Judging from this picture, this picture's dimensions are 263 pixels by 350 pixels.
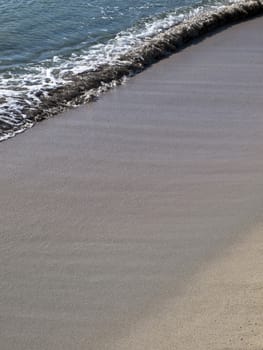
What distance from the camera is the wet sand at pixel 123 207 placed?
179 inches

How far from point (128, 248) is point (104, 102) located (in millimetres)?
3338

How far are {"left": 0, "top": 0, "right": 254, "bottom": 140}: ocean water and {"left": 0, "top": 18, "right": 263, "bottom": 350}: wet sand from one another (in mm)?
799

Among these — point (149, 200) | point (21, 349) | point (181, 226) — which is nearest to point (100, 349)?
point (21, 349)

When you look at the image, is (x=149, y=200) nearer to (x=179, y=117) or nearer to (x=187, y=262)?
(x=187, y=262)

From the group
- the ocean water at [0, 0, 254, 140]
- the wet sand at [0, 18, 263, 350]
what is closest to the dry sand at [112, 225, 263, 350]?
the wet sand at [0, 18, 263, 350]

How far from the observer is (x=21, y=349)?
4203mm

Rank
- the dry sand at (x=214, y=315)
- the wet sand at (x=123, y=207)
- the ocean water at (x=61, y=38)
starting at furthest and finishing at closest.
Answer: the ocean water at (x=61, y=38), the wet sand at (x=123, y=207), the dry sand at (x=214, y=315)

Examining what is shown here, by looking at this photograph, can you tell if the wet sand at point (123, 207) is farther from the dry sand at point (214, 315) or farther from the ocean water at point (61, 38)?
the ocean water at point (61, 38)

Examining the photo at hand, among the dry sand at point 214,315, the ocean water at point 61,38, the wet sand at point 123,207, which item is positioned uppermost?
the ocean water at point 61,38

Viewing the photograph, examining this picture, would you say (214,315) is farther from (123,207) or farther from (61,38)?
(61,38)

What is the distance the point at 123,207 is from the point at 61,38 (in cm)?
539

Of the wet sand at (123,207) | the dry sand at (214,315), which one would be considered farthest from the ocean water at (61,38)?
the dry sand at (214,315)

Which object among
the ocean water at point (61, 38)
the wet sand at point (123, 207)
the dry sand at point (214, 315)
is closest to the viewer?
the dry sand at point (214, 315)

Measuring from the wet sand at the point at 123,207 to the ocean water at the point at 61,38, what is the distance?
80 centimetres
